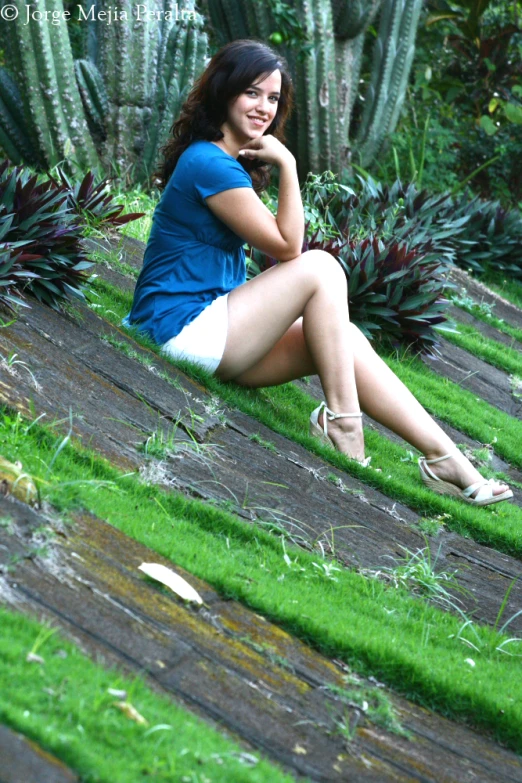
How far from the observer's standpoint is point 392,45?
9984mm

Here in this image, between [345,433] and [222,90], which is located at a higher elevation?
[222,90]

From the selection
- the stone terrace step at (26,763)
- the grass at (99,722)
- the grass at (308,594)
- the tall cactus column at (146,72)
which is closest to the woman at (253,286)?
the grass at (308,594)

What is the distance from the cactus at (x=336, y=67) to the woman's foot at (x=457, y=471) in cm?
536

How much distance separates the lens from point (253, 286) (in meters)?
4.04

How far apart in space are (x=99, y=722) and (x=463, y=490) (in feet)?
9.08

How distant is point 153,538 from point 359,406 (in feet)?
5.71

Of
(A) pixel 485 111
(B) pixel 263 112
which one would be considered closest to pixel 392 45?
(A) pixel 485 111

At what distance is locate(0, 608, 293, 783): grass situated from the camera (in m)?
1.53

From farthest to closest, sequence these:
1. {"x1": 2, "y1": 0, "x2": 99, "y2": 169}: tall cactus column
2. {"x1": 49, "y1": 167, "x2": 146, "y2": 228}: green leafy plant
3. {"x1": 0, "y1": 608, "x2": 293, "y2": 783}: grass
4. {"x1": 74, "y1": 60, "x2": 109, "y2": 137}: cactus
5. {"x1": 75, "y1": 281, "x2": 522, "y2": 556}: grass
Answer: {"x1": 74, "y1": 60, "x2": 109, "y2": 137}: cactus → {"x1": 2, "y1": 0, "x2": 99, "y2": 169}: tall cactus column → {"x1": 49, "y1": 167, "x2": 146, "y2": 228}: green leafy plant → {"x1": 75, "y1": 281, "x2": 522, "y2": 556}: grass → {"x1": 0, "y1": 608, "x2": 293, "y2": 783}: grass

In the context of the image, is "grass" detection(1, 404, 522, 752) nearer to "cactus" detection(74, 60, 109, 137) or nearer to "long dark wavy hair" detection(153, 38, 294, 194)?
"long dark wavy hair" detection(153, 38, 294, 194)

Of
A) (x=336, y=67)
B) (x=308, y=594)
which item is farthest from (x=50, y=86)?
(x=308, y=594)

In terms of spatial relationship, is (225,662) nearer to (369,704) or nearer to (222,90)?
(369,704)

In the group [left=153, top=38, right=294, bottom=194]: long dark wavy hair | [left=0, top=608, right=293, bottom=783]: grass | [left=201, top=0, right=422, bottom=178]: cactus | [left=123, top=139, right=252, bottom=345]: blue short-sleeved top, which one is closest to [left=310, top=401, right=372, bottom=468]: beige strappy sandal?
[left=123, top=139, right=252, bottom=345]: blue short-sleeved top

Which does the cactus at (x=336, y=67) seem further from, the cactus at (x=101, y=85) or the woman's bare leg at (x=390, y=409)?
the woman's bare leg at (x=390, y=409)
